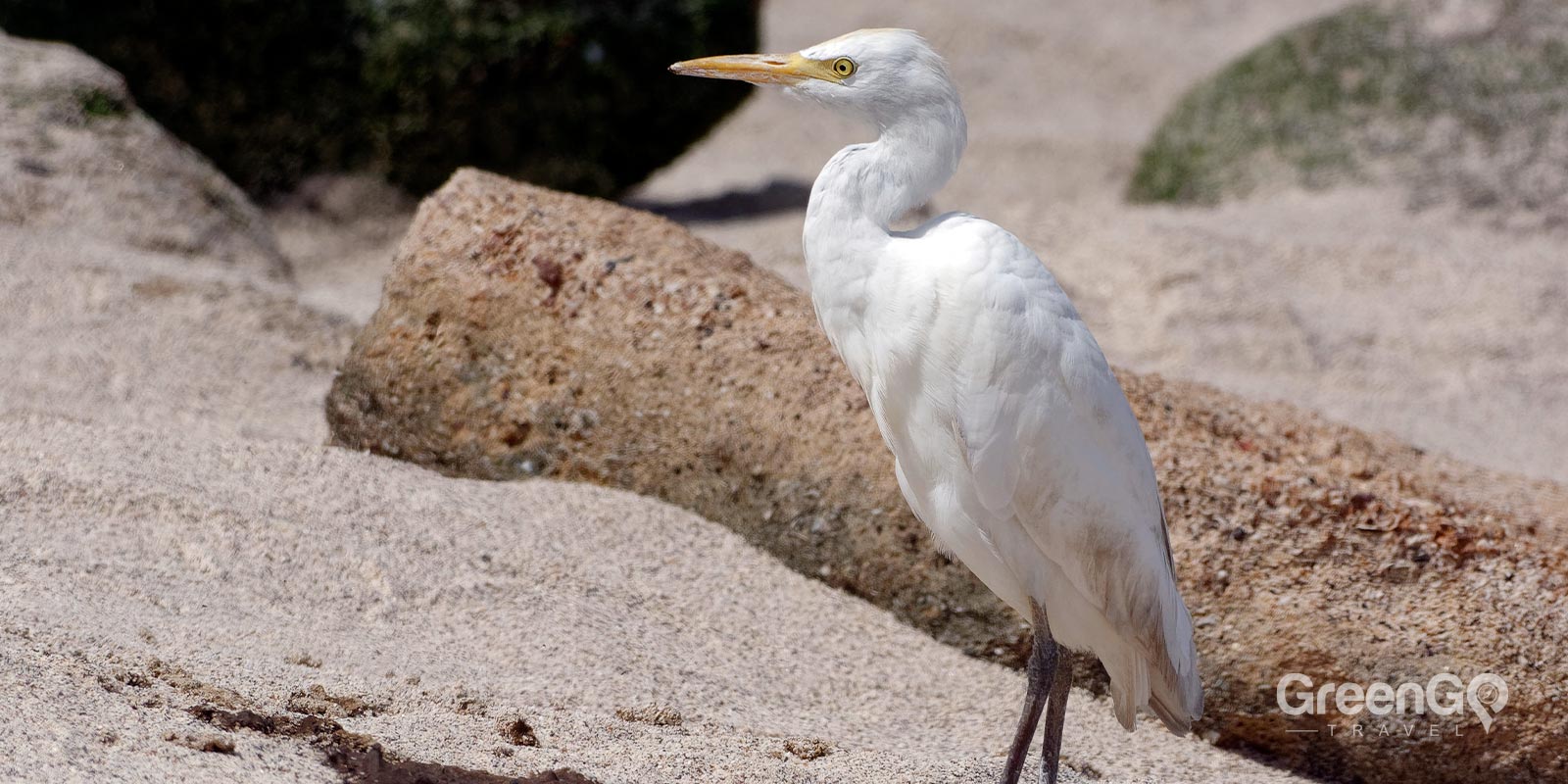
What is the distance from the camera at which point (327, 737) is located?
8.58ft

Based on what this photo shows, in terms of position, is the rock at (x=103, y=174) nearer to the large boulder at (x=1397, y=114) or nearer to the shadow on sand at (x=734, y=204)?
→ the shadow on sand at (x=734, y=204)

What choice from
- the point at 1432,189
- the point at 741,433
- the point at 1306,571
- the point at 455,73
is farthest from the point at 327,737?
the point at 1432,189

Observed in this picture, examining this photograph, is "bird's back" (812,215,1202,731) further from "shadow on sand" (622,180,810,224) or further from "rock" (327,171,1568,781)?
"shadow on sand" (622,180,810,224)

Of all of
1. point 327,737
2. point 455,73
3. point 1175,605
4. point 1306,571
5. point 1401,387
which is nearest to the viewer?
point 327,737

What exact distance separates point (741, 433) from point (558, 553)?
22.1 inches

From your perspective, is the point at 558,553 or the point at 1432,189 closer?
the point at 558,553

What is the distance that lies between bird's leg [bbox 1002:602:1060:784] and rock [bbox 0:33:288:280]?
4.16 metres

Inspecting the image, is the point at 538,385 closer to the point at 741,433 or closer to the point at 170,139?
the point at 741,433

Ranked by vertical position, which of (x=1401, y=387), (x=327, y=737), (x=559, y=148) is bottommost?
(x=327, y=737)

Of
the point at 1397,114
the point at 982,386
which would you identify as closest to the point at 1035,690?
the point at 982,386

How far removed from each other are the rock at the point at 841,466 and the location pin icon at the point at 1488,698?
3cm

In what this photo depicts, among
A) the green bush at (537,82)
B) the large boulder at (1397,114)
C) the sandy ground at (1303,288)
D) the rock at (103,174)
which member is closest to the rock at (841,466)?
the sandy ground at (1303,288)

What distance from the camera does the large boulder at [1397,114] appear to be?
25.7 ft

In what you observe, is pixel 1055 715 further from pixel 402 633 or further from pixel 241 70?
pixel 241 70
